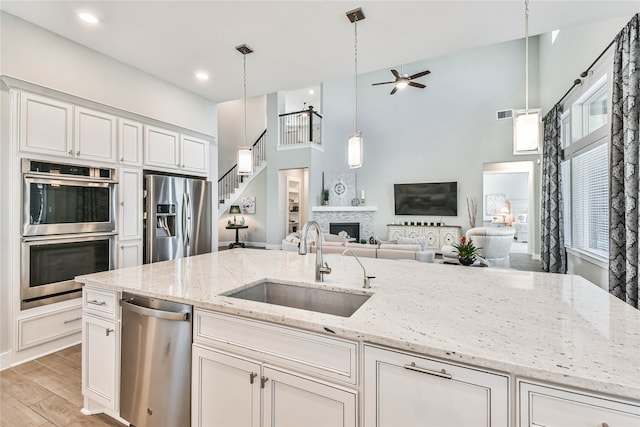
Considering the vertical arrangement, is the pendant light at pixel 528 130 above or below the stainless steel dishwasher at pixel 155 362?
above

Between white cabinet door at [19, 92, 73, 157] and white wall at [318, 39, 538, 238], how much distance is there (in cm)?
584

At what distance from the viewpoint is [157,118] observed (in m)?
3.66

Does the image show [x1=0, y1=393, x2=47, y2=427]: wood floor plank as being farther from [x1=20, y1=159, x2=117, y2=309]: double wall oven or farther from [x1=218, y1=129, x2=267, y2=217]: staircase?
[x1=218, y1=129, x2=267, y2=217]: staircase

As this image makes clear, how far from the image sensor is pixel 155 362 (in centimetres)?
156

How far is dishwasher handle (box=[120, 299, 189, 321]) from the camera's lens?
57.9 inches

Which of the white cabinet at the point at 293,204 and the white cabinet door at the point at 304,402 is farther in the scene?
the white cabinet at the point at 293,204

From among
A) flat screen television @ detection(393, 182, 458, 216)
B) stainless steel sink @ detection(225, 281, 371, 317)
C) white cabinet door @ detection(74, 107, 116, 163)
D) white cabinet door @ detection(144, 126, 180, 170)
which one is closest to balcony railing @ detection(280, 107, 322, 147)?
flat screen television @ detection(393, 182, 458, 216)

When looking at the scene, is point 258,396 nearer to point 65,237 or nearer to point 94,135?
point 65,237

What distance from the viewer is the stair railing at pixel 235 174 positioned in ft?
29.8

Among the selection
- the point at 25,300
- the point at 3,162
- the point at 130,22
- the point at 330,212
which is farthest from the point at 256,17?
the point at 330,212

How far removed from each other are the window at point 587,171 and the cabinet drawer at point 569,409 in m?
3.73

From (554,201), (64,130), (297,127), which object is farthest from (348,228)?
(64,130)

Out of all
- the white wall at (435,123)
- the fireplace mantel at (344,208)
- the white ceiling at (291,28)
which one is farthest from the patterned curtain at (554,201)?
the fireplace mantel at (344,208)

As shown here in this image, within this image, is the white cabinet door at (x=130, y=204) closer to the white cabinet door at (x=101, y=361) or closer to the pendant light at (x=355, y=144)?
the white cabinet door at (x=101, y=361)
